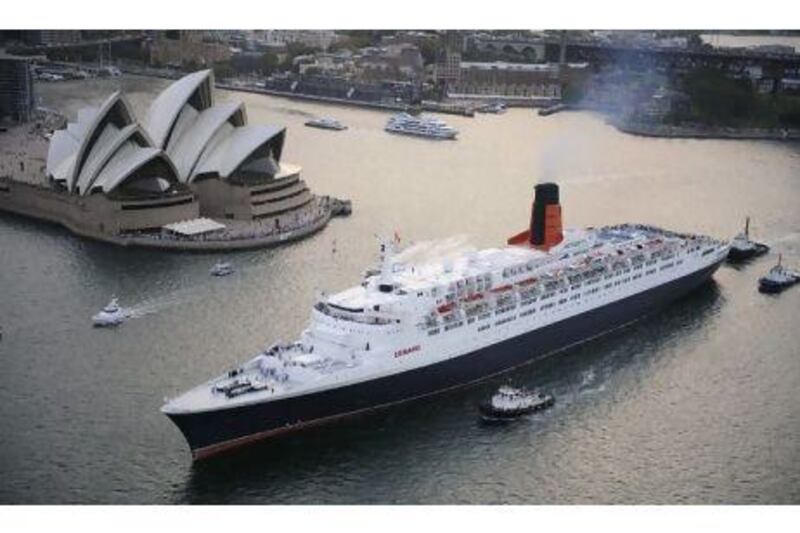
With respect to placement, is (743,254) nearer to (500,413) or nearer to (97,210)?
(500,413)

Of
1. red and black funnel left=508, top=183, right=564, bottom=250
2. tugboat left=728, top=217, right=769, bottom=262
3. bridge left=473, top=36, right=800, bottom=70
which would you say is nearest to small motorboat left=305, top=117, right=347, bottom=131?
bridge left=473, top=36, right=800, bottom=70

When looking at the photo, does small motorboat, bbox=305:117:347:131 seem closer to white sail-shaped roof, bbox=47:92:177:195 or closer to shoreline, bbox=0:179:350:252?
shoreline, bbox=0:179:350:252

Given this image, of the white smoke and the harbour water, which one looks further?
the white smoke

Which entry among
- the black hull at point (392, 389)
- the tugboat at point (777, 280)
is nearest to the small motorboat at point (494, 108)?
the tugboat at point (777, 280)

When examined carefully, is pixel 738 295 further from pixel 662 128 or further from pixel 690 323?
pixel 662 128

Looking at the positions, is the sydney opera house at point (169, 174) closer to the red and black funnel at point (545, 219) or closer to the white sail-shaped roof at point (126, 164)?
the white sail-shaped roof at point (126, 164)
